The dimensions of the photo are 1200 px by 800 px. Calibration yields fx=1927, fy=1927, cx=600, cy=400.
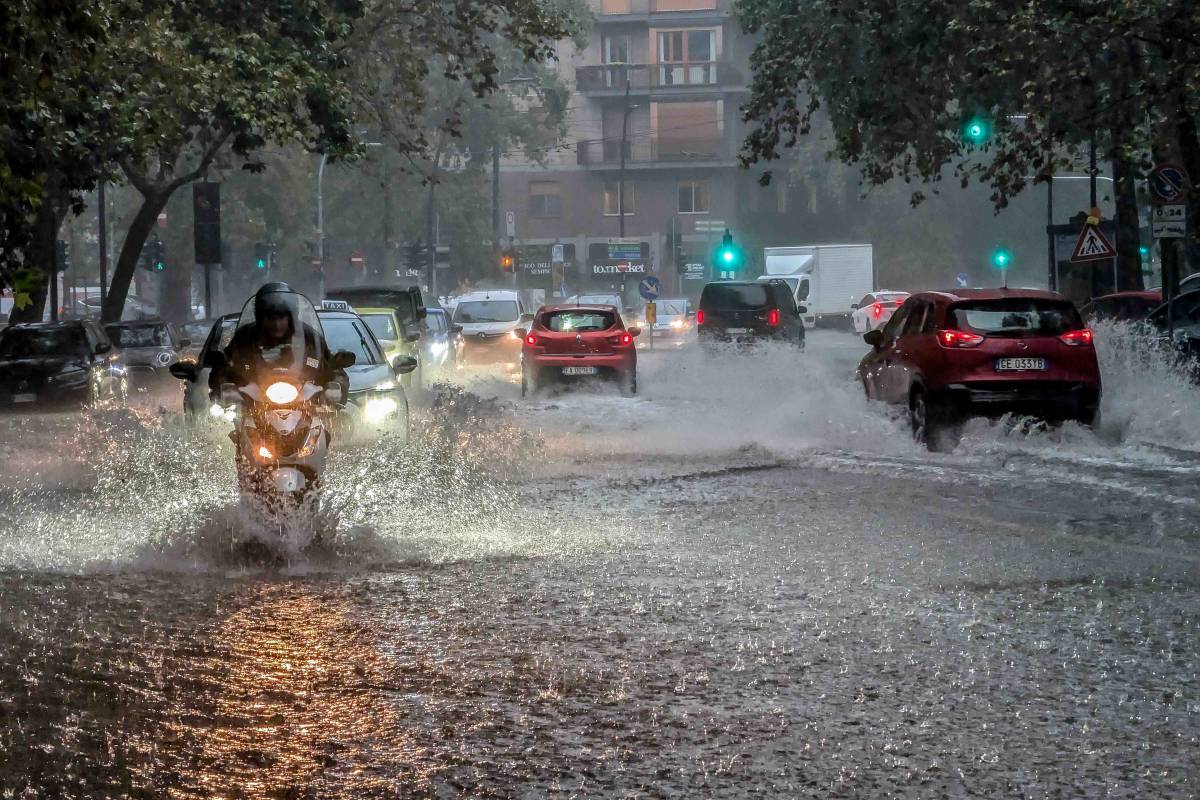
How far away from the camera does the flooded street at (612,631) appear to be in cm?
591

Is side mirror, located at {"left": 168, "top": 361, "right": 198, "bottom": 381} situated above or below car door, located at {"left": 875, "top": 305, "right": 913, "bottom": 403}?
above

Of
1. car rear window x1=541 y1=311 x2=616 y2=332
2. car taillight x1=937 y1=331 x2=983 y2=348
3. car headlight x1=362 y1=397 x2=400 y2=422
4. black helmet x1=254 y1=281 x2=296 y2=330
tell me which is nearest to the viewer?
black helmet x1=254 y1=281 x2=296 y2=330

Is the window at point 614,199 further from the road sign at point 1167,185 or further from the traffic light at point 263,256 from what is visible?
the road sign at point 1167,185

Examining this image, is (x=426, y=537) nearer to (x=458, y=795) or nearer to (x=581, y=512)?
(x=581, y=512)

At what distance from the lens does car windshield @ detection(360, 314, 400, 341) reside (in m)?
26.7

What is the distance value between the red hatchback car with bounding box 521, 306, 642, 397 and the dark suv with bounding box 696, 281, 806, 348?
773cm

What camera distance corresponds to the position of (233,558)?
35.6 feet

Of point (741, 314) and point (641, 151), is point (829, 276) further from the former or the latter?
point (741, 314)

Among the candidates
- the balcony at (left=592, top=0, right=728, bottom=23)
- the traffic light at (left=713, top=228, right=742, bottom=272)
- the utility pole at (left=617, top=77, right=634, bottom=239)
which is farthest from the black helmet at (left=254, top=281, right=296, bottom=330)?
the balcony at (left=592, top=0, right=728, bottom=23)

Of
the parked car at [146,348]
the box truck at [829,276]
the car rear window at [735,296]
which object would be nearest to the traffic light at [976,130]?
the car rear window at [735,296]

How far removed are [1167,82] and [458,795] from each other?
20.1 m

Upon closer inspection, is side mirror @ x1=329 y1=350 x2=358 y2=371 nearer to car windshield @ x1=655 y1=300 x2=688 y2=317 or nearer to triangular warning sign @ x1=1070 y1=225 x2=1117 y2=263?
triangular warning sign @ x1=1070 y1=225 x2=1117 y2=263

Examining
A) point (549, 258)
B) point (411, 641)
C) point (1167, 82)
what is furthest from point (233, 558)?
point (549, 258)

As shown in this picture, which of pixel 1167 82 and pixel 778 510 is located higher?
pixel 1167 82
